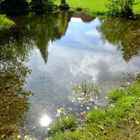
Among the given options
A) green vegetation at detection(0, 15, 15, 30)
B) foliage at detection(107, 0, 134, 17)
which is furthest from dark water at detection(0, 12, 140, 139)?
foliage at detection(107, 0, 134, 17)

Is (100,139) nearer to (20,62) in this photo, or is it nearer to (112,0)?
(20,62)

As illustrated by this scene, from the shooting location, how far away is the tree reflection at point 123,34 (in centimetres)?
3685

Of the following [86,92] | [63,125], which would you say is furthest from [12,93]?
[63,125]

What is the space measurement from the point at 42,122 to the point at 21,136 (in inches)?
82.0

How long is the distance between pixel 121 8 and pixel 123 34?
44.0 feet

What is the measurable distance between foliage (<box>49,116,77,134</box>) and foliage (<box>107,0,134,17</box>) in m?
39.5

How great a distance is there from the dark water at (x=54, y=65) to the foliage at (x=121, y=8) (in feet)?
9.04

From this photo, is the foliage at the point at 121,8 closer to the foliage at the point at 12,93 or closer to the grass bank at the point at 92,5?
the grass bank at the point at 92,5

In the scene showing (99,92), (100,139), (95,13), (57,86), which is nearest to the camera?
(100,139)

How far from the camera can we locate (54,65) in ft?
105

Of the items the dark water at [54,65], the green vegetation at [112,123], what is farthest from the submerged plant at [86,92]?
the green vegetation at [112,123]

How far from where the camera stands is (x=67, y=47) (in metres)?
39.7

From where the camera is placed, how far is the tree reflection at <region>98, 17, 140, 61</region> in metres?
36.9

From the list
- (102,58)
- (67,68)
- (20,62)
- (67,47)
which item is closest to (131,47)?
(102,58)
